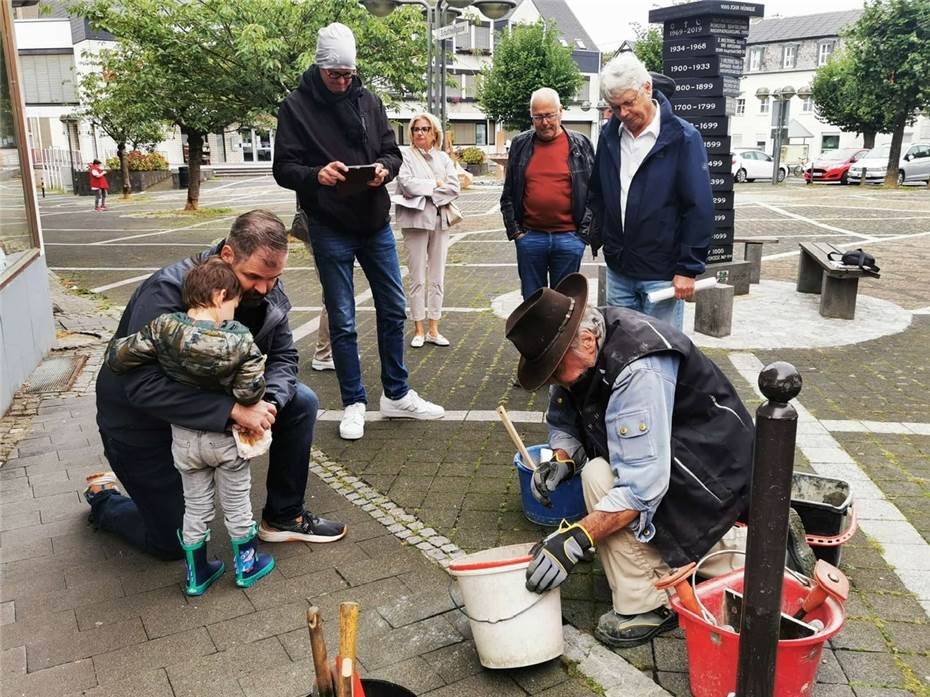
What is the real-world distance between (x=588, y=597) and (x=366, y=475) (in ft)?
5.25

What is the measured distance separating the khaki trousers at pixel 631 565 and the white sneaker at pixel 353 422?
2.25m

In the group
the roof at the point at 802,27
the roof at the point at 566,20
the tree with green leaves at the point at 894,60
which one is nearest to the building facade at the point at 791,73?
the roof at the point at 802,27

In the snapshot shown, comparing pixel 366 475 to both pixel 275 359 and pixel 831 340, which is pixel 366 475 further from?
pixel 831 340

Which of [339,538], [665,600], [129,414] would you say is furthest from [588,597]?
[129,414]

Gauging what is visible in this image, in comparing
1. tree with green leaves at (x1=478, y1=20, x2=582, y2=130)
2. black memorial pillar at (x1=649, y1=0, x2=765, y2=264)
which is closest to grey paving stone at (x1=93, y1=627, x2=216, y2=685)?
black memorial pillar at (x1=649, y1=0, x2=765, y2=264)

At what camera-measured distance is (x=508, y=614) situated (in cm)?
261

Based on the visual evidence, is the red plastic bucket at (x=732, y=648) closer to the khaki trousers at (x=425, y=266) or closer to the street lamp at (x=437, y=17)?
the khaki trousers at (x=425, y=266)

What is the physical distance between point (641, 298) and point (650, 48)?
35733 millimetres

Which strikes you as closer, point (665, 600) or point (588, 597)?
point (665, 600)

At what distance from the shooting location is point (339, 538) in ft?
12.1

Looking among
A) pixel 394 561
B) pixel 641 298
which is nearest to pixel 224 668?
pixel 394 561

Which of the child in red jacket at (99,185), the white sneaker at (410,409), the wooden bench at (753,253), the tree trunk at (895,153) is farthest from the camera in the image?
the tree trunk at (895,153)

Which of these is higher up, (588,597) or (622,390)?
(622,390)

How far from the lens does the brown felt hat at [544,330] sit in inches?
108
